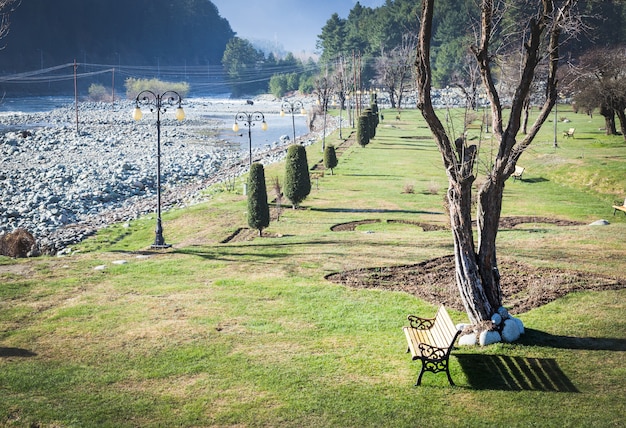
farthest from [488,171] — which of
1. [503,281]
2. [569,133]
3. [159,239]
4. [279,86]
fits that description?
[279,86]

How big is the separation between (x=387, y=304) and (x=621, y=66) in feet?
120

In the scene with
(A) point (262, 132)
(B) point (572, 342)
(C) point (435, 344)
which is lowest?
(B) point (572, 342)

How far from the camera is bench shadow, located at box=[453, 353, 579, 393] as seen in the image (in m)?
9.33

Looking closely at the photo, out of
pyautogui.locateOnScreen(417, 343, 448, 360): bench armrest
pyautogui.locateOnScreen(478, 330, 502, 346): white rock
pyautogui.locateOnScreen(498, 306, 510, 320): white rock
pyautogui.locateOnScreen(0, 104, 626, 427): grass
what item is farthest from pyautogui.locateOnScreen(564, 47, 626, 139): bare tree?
pyautogui.locateOnScreen(417, 343, 448, 360): bench armrest

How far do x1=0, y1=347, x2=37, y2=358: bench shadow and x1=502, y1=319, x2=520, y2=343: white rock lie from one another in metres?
8.03

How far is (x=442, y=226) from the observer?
2309 cm

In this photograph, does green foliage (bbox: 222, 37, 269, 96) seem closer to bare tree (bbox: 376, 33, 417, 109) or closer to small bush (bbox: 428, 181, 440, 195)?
bare tree (bbox: 376, 33, 417, 109)

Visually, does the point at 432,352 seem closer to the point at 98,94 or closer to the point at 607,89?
the point at 607,89

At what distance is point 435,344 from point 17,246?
14.7 m

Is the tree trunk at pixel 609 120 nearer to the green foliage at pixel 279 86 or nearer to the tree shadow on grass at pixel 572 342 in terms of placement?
the tree shadow on grass at pixel 572 342

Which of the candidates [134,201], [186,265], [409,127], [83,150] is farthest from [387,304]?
[409,127]

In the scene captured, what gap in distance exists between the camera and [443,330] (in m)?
9.84

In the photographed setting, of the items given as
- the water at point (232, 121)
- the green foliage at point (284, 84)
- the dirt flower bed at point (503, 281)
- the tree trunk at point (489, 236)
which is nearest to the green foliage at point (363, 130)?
A: the water at point (232, 121)

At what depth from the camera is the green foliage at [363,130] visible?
5025 centimetres
